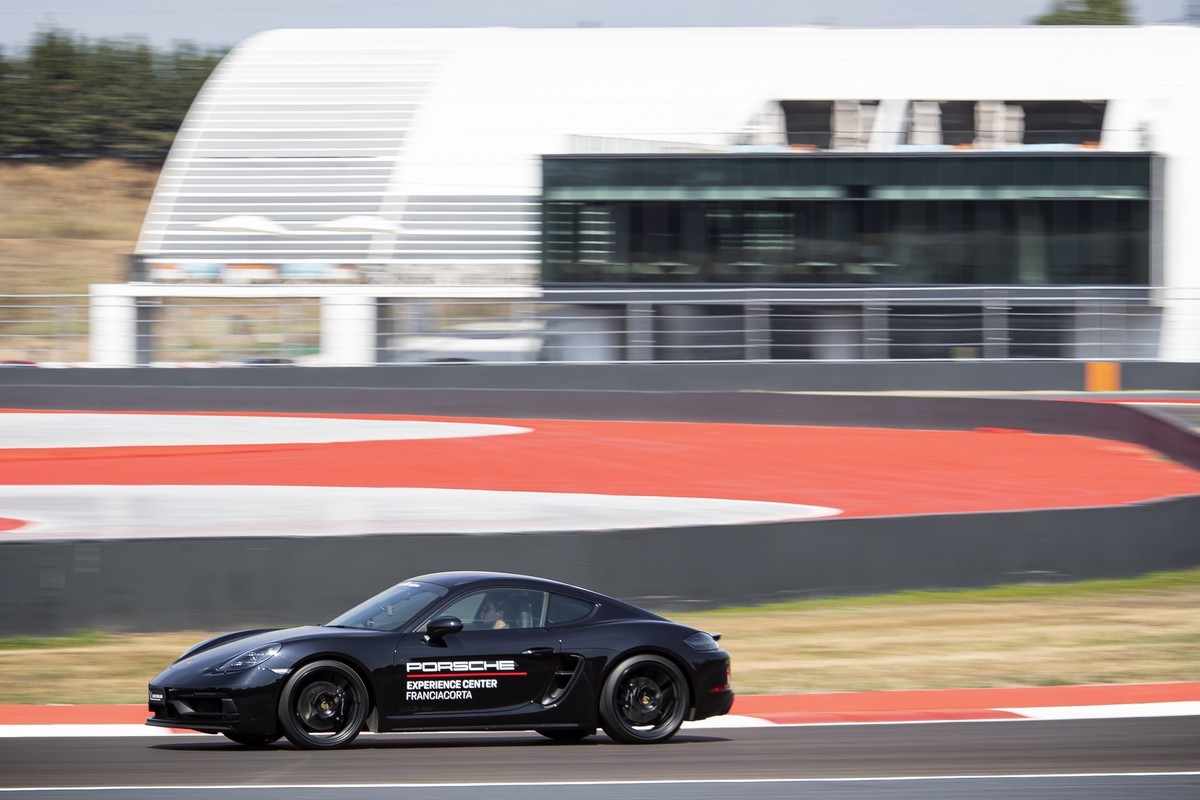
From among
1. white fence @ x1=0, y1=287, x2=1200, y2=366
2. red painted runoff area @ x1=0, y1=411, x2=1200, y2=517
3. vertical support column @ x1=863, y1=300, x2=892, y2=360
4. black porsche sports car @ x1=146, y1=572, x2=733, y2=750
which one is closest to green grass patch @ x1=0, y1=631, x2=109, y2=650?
black porsche sports car @ x1=146, y1=572, x2=733, y2=750

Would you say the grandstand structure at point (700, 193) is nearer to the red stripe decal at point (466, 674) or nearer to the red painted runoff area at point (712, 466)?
the red painted runoff area at point (712, 466)

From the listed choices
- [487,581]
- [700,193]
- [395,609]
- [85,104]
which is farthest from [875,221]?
[85,104]

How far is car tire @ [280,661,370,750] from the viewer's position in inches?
303

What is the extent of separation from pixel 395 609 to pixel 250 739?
988mm

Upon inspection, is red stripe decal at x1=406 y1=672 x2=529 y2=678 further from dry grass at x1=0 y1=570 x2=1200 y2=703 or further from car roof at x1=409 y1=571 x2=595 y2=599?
dry grass at x1=0 y1=570 x2=1200 y2=703

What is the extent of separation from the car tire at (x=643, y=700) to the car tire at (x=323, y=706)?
126 centimetres

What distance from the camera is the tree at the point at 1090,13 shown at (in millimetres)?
102562

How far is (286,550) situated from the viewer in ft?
37.1

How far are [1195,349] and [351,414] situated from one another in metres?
17.5

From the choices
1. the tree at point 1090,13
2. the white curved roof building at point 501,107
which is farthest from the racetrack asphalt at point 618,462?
the tree at point 1090,13

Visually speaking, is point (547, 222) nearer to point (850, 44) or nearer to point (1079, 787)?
point (850, 44)

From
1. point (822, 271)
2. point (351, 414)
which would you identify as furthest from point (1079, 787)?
point (822, 271)

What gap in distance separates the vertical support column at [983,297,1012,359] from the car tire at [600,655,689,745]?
25386 millimetres

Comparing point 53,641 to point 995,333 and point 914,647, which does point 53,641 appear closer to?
point 914,647
